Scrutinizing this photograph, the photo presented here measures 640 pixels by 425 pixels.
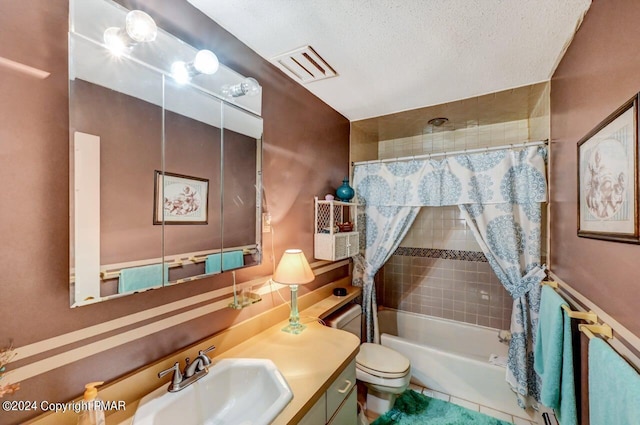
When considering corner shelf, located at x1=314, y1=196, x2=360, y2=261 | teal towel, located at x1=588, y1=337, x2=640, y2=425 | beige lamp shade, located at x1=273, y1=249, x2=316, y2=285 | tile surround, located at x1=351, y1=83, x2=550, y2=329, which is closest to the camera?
teal towel, located at x1=588, y1=337, x2=640, y2=425

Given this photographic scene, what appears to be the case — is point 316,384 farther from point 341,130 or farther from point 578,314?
point 341,130

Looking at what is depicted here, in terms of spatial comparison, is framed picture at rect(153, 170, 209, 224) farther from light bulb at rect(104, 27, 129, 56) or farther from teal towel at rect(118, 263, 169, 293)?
light bulb at rect(104, 27, 129, 56)

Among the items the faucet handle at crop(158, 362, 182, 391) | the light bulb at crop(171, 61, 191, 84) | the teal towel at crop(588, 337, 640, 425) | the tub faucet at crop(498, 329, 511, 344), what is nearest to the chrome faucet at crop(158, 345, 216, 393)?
the faucet handle at crop(158, 362, 182, 391)

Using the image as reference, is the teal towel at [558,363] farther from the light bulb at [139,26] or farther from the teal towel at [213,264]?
the light bulb at [139,26]

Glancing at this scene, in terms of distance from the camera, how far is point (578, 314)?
111 cm

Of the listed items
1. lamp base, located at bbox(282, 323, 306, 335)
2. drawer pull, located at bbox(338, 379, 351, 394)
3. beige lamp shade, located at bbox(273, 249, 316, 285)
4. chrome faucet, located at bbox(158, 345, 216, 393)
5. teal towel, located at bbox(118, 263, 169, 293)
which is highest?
teal towel, located at bbox(118, 263, 169, 293)

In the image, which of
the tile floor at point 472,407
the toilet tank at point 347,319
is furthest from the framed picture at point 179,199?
the tile floor at point 472,407

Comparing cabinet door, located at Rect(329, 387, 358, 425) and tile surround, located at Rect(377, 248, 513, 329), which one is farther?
tile surround, located at Rect(377, 248, 513, 329)

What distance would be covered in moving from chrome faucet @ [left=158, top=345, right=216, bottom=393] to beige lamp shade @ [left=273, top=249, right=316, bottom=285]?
511mm

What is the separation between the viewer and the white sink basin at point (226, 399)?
36.7 inches

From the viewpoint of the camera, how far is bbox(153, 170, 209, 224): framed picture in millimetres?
1097

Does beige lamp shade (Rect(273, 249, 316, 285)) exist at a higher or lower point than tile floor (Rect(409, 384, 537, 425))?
higher

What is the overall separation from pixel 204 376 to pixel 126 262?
1.83ft

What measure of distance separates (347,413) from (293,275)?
28.6 inches
